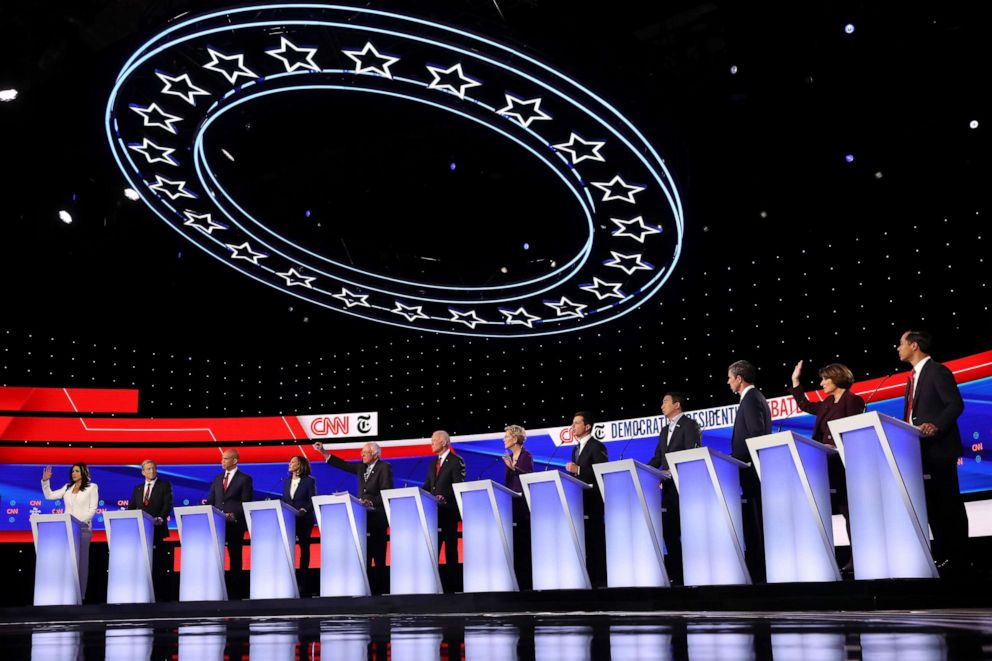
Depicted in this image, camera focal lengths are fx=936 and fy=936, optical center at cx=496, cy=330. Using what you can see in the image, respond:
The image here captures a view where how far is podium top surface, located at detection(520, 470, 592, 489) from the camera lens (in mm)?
6020

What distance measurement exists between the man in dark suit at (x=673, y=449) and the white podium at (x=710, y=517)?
0.47m

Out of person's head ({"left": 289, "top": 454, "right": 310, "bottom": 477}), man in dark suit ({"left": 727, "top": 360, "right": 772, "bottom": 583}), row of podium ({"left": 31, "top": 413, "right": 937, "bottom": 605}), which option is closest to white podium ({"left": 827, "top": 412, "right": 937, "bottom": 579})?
row of podium ({"left": 31, "top": 413, "right": 937, "bottom": 605})

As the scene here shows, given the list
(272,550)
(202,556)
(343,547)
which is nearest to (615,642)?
(343,547)

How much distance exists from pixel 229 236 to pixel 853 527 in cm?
788

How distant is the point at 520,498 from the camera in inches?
269

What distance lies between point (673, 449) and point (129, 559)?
4.64 meters

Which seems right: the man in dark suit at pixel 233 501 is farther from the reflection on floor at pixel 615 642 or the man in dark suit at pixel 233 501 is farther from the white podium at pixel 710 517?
the white podium at pixel 710 517

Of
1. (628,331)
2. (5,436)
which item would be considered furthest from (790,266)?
(5,436)

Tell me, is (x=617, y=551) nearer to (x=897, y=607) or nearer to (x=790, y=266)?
(x=897, y=607)

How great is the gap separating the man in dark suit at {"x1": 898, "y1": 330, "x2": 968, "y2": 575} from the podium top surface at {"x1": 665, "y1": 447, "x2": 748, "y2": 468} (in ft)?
3.23

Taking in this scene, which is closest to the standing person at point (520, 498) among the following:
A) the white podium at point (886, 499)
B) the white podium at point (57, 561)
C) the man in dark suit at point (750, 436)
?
the man in dark suit at point (750, 436)

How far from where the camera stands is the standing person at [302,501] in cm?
770

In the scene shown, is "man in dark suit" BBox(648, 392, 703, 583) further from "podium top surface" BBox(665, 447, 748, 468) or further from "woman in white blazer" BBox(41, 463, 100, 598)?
"woman in white blazer" BBox(41, 463, 100, 598)

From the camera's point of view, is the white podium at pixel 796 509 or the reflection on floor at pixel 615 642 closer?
the reflection on floor at pixel 615 642
